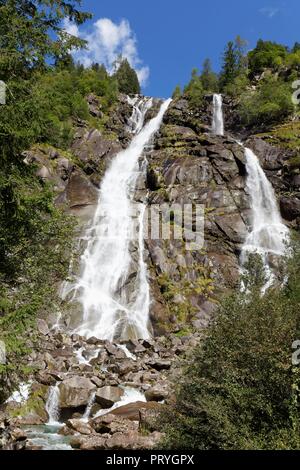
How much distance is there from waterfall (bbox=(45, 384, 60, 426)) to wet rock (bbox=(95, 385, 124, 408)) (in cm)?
179

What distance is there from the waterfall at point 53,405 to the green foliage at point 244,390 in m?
7.75

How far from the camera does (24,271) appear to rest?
12703 millimetres

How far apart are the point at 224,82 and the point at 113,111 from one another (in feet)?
→ 92.8

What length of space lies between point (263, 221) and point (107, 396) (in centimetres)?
2808

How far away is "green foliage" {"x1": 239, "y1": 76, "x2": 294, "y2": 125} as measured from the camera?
213 ft

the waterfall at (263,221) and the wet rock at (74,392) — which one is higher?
the waterfall at (263,221)

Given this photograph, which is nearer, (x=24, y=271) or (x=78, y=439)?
(x=24, y=271)

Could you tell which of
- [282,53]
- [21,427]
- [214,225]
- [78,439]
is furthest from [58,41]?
[282,53]

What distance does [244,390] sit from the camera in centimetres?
1044

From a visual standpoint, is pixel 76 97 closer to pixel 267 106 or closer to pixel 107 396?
pixel 267 106

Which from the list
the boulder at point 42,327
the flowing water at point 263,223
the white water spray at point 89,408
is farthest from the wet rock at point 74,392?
the flowing water at point 263,223

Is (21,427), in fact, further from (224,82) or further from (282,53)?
(282,53)

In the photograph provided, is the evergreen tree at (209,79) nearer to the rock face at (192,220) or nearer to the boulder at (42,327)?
the rock face at (192,220)

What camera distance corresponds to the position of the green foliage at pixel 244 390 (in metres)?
9.84
